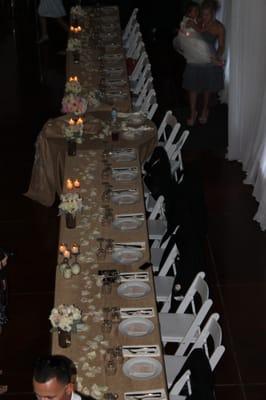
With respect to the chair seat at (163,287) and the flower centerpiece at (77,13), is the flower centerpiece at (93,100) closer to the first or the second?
the chair seat at (163,287)

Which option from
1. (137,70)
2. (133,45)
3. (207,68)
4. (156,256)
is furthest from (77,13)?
(156,256)

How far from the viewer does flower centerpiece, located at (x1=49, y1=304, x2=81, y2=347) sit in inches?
203

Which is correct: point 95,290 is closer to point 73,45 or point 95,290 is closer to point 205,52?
point 205,52

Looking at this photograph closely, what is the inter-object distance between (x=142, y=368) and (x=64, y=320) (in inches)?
23.3

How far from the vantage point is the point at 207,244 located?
8.05m

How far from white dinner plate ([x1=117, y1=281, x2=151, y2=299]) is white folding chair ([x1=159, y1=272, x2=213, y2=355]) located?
13.3 inches

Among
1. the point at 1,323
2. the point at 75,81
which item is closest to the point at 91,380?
the point at 1,323

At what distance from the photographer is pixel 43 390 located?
4.12 m

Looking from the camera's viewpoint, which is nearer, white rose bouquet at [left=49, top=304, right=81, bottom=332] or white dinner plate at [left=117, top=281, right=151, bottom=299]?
white rose bouquet at [left=49, top=304, right=81, bottom=332]

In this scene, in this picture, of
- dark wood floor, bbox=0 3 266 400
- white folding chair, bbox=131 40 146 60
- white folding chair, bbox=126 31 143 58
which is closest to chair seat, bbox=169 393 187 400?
dark wood floor, bbox=0 3 266 400

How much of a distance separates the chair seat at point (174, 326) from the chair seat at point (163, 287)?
0.25 m

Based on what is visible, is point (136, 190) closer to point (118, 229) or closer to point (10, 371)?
point (118, 229)

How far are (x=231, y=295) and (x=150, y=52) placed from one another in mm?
8070

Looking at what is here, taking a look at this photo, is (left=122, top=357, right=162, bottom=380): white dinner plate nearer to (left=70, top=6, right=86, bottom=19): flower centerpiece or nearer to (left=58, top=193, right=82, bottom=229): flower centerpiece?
(left=58, top=193, right=82, bottom=229): flower centerpiece
